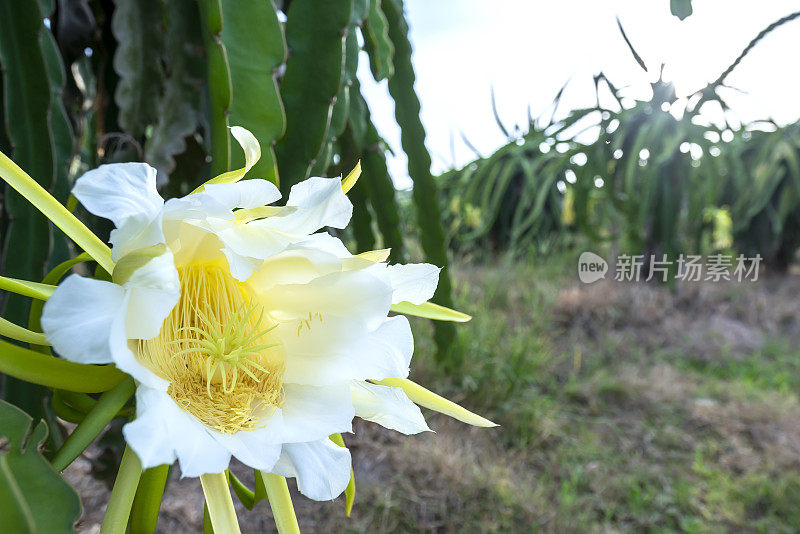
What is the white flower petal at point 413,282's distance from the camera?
0.29 m

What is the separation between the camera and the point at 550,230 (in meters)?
3.24

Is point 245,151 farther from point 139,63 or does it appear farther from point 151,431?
point 139,63

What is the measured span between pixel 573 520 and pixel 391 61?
0.91 meters

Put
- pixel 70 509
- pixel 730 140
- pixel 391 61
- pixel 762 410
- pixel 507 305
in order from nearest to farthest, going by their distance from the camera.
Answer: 1. pixel 70 509
2. pixel 391 61
3. pixel 762 410
4. pixel 507 305
5. pixel 730 140

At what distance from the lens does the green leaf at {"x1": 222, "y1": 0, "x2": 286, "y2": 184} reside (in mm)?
426

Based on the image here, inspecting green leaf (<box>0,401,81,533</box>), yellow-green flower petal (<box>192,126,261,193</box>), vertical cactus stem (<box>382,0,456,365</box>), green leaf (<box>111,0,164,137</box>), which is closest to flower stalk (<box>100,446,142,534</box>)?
green leaf (<box>0,401,81,533</box>)

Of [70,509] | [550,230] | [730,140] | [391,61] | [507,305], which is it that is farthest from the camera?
[550,230]

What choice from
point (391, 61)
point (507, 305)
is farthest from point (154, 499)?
point (507, 305)

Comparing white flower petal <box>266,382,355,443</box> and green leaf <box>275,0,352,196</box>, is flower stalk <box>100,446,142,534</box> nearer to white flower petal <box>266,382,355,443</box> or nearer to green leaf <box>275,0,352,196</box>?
white flower petal <box>266,382,355,443</box>

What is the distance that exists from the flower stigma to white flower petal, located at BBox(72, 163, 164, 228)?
42mm

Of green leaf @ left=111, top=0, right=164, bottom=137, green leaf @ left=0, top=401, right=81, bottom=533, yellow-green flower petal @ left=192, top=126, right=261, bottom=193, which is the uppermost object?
green leaf @ left=111, top=0, right=164, bottom=137

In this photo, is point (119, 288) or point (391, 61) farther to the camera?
point (391, 61)

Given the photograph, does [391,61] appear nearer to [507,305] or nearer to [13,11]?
[13,11]

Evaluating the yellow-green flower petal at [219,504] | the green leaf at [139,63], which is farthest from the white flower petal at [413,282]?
the green leaf at [139,63]
